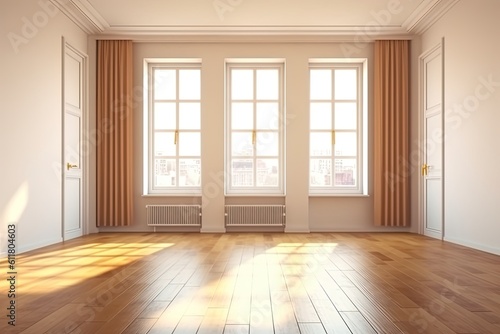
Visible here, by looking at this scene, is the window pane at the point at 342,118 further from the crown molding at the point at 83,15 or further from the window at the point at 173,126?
the crown molding at the point at 83,15

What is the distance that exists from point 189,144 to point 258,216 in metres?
1.67

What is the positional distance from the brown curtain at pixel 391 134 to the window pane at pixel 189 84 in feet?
9.55

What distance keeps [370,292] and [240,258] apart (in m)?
1.85

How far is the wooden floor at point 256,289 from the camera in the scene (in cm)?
245

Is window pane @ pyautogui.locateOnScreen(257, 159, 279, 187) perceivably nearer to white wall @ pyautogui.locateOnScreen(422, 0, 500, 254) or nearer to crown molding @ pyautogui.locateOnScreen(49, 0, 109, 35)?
white wall @ pyautogui.locateOnScreen(422, 0, 500, 254)

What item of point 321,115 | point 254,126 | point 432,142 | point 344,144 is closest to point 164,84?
point 254,126

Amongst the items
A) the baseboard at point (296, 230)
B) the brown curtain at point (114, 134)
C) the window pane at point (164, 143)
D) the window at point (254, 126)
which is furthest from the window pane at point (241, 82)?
the baseboard at point (296, 230)

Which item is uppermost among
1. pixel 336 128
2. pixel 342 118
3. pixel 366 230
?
pixel 342 118

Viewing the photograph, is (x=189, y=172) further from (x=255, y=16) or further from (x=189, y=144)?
(x=255, y=16)

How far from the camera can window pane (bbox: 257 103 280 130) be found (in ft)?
26.2

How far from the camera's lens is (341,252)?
5281 mm

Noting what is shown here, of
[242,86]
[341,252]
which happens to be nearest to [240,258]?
[341,252]

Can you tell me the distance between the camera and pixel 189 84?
804cm

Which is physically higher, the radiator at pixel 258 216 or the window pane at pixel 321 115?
the window pane at pixel 321 115
